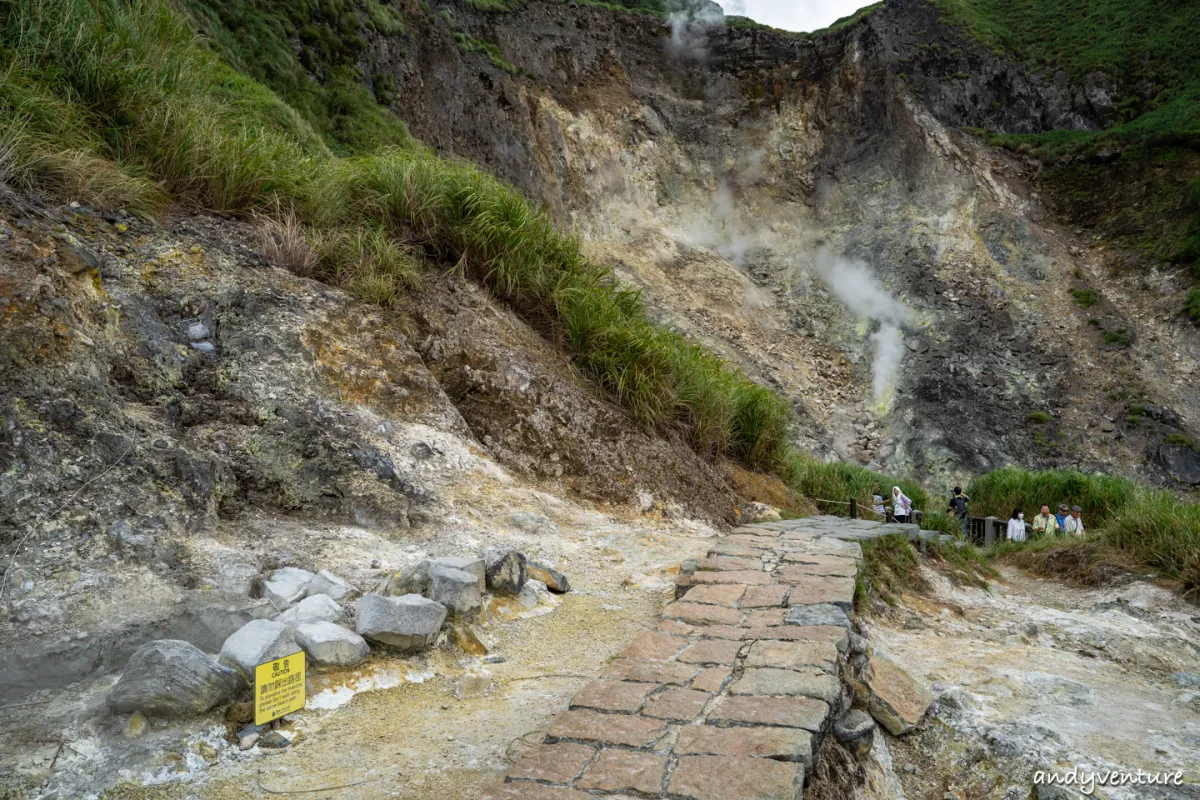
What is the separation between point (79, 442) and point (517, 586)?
5.31 ft

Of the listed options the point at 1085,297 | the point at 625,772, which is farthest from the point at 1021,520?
the point at 1085,297

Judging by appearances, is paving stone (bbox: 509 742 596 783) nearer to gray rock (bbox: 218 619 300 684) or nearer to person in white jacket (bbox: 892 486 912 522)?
gray rock (bbox: 218 619 300 684)

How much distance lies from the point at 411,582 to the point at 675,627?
0.92 metres

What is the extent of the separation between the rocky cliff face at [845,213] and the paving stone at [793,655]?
13.4 meters

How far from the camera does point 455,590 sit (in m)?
2.53

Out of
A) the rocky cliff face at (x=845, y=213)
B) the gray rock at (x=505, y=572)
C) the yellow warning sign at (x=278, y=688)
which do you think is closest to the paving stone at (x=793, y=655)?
the gray rock at (x=505, y=572)

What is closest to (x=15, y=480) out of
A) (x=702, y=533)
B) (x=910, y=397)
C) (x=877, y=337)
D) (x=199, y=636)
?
(x=199, y=636)

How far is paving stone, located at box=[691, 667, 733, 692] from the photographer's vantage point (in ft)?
6.68

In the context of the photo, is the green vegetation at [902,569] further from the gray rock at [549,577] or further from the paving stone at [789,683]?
the gray rock at [549,577]

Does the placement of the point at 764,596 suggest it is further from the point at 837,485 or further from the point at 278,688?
the point at 837,485

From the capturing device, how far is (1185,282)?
16.7 metres

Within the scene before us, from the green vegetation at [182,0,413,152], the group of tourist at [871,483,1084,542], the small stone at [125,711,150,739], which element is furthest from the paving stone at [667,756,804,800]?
the green vegetation at [182,0,413,152]

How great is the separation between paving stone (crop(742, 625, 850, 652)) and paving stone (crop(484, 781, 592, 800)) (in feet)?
3.38

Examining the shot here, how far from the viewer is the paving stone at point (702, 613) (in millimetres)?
2570
